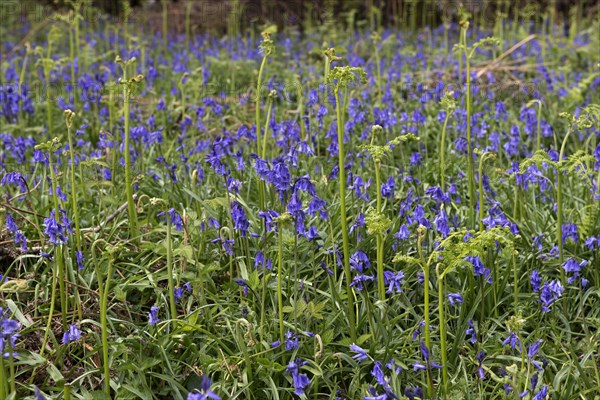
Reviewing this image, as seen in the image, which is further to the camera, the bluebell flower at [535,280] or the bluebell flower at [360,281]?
the bluebell flower at [535,280]

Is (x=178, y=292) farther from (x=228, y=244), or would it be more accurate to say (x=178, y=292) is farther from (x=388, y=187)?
(x=388, y=187)

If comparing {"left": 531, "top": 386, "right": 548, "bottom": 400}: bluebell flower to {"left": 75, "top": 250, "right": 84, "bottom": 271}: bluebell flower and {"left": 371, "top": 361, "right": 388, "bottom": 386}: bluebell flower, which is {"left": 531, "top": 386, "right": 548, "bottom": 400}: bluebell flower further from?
{"left": 75, "top": 250, "right": 84, "bottom": 271}: bluebell flower

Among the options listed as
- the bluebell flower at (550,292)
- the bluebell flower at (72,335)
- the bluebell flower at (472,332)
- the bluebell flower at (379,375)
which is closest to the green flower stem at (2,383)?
the bluebell flower at (72,335)

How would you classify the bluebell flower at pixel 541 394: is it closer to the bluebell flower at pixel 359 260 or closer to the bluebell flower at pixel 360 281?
the bluebell flower at pixel 360 281

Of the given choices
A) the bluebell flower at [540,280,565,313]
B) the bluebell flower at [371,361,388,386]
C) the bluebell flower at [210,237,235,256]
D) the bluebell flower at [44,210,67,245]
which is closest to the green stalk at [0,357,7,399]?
the bluebell flower at [44,210,67,245]

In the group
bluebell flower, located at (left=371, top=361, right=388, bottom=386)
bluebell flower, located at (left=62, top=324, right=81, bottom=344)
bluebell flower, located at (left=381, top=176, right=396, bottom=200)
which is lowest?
bluebell flower, located at (left=371, top=361, right=388, bottom=386)

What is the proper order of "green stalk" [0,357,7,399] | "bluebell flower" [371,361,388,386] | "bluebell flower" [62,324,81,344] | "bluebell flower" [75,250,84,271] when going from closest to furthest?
"green stalk" [0,357,7,399] < "bluebell flower" [371,361,388,386] < "bluebell flower" [62,324,81,344] < "bluebell flower" [75,250,84,271]

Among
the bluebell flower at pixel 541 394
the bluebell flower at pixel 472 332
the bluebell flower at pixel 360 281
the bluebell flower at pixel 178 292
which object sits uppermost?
the bluebell flower at pixel 360 281

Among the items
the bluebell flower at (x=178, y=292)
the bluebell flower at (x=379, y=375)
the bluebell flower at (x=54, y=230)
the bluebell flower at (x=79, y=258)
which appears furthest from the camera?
the bluebell flower at (x=79, y=258)

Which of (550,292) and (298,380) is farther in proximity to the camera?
(550,292)

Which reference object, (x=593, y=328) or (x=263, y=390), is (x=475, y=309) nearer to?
(x=593, y=328)

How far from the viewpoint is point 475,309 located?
10.8ft

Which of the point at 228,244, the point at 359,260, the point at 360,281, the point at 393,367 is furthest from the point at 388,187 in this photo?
the point at 393,367

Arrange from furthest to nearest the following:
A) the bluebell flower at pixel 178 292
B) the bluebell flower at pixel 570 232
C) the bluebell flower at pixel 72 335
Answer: the bluebell flower at pixel 570 232 → the bluebell flower at pixel 178 292 → the bluebell flower at pixel 72 335
